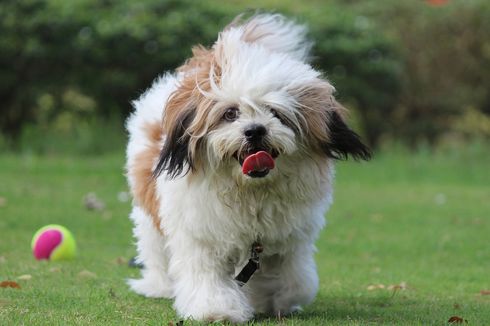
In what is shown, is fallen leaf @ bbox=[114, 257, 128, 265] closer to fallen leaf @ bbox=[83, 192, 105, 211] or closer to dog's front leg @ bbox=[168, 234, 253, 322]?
dog's front leg @ bbox=[168, 234, 253, 322]

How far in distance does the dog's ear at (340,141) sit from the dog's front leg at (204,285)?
802mm

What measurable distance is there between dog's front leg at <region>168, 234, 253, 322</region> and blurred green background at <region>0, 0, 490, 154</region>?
806 cm

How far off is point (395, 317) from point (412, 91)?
11.7m

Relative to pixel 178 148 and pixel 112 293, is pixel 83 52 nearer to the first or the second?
pixel 112 293

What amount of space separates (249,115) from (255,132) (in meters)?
0.10

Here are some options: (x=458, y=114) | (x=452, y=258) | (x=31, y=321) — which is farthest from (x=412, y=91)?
(x=31, y=321)

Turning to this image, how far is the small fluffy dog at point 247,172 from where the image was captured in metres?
4.70

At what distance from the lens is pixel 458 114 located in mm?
16594

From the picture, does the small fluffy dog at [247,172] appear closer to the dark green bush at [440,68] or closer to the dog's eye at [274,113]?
the dog's eye at [274,113]

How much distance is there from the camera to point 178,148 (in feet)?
16.1

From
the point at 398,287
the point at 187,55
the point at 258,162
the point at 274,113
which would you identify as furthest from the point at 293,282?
the point at 187,55

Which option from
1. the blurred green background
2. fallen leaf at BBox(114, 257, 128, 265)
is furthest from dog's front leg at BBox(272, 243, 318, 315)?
the blurred green background

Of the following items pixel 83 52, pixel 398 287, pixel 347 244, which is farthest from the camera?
pixel 83 52

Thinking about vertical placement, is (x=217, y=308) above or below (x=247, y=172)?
below
